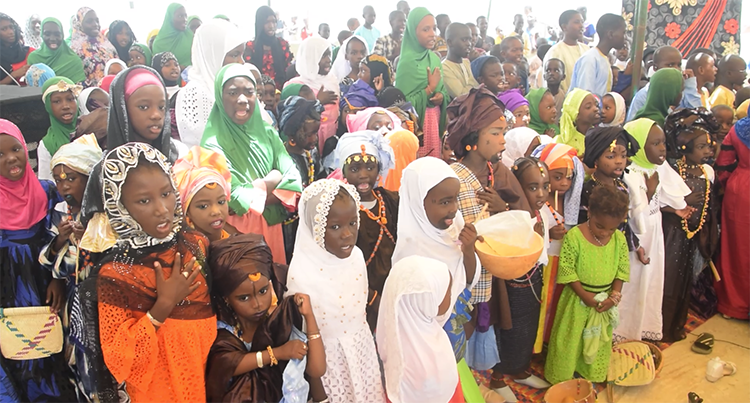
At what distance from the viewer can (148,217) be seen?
5.84ft

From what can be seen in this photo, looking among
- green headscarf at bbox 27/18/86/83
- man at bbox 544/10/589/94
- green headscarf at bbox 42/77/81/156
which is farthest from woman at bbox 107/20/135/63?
man at bbox 544/10/589/94

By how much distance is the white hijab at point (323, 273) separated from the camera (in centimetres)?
212

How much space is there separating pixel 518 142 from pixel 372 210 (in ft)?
4.99

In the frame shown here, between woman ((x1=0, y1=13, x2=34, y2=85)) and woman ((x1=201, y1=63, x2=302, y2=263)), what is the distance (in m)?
3.66

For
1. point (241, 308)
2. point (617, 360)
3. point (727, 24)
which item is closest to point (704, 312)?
point (617, 360)

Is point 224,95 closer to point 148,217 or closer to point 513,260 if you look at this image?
point 148,217

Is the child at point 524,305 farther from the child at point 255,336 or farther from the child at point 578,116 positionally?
the child at point 255,336

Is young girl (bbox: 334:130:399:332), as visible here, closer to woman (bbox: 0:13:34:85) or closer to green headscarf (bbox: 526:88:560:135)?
green headscarf (bbox: 526:88:560:135)

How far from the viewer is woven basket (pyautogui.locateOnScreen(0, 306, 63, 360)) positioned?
227 centimetres

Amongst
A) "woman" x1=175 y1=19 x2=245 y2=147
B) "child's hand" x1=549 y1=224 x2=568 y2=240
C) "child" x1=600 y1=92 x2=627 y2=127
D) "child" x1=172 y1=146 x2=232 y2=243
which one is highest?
"woman" x1=175 y1=19 x2=245 y2=147

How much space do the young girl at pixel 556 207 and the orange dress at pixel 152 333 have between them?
223cm

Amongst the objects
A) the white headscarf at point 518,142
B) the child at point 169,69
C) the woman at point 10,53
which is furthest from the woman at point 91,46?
the white headscarf at point 518,142

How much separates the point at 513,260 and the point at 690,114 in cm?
256

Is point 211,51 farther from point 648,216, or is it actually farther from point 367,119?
point 648,216
